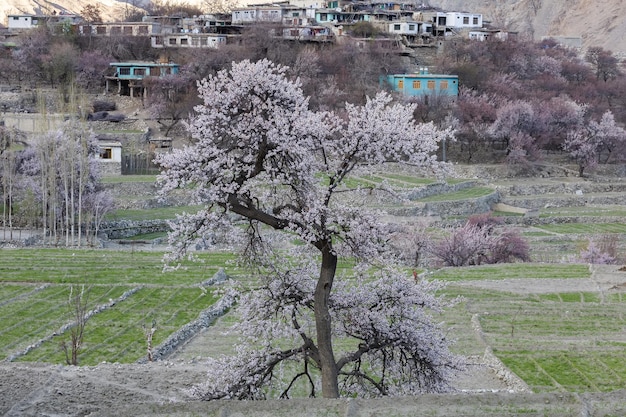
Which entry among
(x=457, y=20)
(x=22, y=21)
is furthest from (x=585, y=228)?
(x=22, y=21)

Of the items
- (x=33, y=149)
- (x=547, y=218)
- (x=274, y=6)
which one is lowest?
(x=547, y=218)

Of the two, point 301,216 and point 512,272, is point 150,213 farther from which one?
point 301,216

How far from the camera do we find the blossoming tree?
1293cm

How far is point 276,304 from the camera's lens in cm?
1378

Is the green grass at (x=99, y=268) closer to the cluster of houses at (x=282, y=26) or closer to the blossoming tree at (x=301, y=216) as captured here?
the blossoming tree at (x=301, y=216)

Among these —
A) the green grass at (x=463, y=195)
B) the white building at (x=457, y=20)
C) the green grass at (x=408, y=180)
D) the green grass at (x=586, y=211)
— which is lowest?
the green grass at (x=586, y=211)

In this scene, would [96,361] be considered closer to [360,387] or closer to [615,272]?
[360,387]

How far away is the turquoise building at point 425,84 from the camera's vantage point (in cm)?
7281

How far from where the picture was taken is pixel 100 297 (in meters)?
25.4

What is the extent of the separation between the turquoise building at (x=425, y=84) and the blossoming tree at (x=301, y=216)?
5902cm

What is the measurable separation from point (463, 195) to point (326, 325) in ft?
127

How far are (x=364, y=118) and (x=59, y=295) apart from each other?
1442 cm

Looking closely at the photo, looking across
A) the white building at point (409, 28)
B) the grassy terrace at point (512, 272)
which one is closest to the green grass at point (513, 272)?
the grassy terrace at point (512, 272)

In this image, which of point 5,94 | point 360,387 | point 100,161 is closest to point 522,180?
point 100,161
